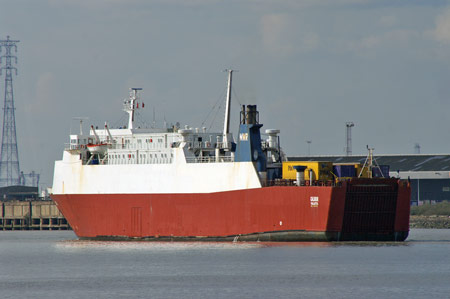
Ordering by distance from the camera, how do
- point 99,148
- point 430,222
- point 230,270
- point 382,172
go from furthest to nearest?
1. point 430,222
2. point 99,148
3. point 382,172
4. point 230,270

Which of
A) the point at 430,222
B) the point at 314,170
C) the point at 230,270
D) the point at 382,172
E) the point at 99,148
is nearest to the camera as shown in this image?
the point at 230,270

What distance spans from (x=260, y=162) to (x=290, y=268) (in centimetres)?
1234

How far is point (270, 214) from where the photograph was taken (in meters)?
59.9

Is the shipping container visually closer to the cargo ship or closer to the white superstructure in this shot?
the cargo ship

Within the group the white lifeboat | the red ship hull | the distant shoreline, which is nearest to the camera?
the red ship hull

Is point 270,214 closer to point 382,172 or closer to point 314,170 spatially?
point 314,170

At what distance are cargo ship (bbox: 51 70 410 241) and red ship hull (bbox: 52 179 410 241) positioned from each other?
0.18 ft

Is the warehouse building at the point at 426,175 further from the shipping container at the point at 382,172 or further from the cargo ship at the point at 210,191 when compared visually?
the cargo ship at the point at 210,191

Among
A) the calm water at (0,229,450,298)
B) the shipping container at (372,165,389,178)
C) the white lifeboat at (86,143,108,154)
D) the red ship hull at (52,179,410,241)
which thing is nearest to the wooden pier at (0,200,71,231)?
the white lifeboat at (86,143,108,154)

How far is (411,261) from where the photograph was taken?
52969 millimetres

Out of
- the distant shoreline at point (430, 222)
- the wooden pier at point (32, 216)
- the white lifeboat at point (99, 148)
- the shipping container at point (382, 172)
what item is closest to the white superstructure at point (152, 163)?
the white lifeboat at point (99, 148)

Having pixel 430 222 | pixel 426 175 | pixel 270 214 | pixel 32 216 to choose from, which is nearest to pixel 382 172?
pixel 270 214

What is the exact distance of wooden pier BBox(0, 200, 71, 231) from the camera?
104875 mm

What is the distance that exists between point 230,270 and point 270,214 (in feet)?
34.2
